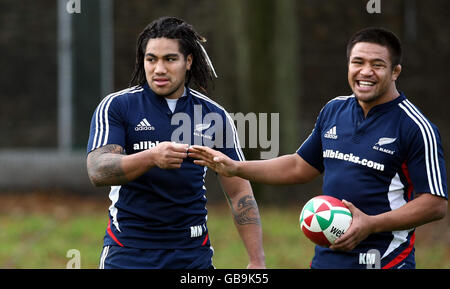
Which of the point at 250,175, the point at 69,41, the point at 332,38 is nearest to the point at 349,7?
the point at 332,38

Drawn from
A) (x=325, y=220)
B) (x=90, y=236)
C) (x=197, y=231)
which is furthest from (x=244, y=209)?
(x=90, y=236)

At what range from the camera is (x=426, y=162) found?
16.7 feet

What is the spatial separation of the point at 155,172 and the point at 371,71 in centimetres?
169

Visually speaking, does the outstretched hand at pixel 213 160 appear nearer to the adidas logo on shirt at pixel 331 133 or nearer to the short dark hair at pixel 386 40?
the adidas logo on shirt at pixel 331 133

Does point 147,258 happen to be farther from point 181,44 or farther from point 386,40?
point 386,40

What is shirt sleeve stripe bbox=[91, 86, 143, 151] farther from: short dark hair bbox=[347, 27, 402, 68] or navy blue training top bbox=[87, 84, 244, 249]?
short dark hair bbox=[347, 27, 402, 68]

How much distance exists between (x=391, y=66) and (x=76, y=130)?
1037 cm

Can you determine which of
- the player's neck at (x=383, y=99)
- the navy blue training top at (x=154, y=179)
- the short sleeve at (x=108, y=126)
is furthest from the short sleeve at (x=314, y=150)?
the short sleeve at (x=108, y=126)

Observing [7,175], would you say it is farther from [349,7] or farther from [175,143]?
[175,143]

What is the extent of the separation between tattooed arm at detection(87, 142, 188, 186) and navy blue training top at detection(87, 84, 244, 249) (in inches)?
3.7

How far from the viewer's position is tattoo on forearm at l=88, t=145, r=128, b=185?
17.6ft

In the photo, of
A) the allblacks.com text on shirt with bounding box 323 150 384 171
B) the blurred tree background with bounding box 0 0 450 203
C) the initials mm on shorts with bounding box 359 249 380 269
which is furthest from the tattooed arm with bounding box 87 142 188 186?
the blurred tree background with bounding box 0 0 450 203

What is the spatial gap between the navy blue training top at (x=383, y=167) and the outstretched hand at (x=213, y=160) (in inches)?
27.9

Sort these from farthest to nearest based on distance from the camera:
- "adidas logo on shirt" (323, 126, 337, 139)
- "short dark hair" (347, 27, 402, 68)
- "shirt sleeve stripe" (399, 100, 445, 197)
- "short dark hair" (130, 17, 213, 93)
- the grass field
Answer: the grass field, "short dark hair" (130, 17, 213, 93), "adidas logo on shirt" (323, 126, 337, 139), "short dark hair" (347, 27, 402, 68), "shirt sleeve stripe" (399, 100, 445, 197)
